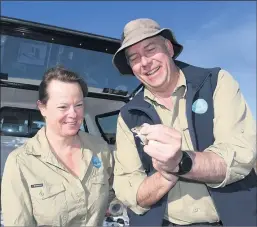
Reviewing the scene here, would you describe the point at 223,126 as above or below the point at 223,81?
below

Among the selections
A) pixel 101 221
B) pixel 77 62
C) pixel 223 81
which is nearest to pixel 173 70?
pixel 223 81

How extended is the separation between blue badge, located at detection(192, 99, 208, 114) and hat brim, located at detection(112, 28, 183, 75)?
1.71ft

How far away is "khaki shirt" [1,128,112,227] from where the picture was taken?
8.39ft

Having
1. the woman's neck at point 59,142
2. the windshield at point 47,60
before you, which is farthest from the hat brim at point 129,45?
the windshield at point 47,60

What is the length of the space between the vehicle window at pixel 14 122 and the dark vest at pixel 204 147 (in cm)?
199

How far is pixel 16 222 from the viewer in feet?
8.21

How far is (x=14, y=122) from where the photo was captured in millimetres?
4203

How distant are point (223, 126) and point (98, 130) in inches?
94.9

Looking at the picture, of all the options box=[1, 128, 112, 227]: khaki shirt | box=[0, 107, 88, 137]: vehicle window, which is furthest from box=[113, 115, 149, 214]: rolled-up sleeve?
box=[0, 107, 88, 137]: vehicle window

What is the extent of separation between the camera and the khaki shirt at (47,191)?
8.39 feet

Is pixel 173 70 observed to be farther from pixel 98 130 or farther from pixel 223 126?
pixel 98 130

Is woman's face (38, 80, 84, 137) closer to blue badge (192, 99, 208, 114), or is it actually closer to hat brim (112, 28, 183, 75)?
hat brim (112, 28, 183, 75)

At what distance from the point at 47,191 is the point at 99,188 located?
380 millimetres

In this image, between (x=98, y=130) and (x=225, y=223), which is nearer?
(x=225, y=223)
